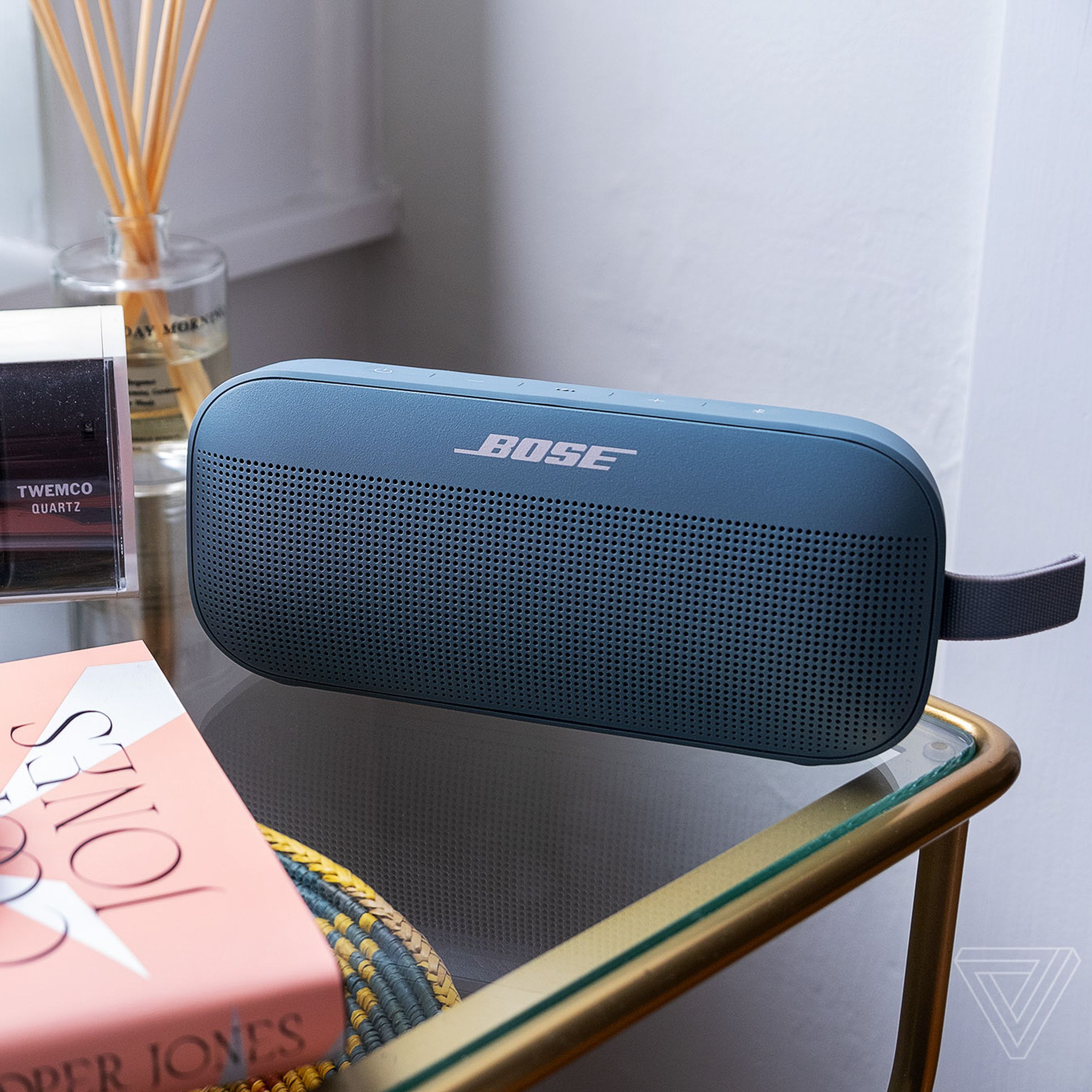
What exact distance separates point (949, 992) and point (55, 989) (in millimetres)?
640

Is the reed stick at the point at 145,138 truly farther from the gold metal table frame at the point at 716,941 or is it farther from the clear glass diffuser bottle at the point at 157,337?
the gold metal table frame at the point at 716,941

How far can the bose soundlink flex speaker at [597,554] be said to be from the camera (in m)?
0.43

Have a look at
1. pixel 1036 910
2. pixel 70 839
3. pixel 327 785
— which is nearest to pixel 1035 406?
pixel 1036 910

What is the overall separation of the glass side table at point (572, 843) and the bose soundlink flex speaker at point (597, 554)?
0.08 ft

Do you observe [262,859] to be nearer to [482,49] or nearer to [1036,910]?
[1036,910]

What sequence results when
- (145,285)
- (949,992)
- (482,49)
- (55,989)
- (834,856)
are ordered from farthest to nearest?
(482,49)
(949,992)
(145,285)
(834,856)
(55,989)

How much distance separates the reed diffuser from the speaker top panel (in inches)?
5.7

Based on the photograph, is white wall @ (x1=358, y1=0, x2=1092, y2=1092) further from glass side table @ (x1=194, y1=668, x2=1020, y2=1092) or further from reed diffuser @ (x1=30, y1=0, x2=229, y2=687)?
reed diffuser @ (x1=30, y1=0, x2=229, y2=687)

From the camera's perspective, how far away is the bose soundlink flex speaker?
1.43 ft

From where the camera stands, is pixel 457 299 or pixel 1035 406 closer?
pixel 1035 406

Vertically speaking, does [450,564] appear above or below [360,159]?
below

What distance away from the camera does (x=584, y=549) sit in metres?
0.45

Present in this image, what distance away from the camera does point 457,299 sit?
3.25 ft

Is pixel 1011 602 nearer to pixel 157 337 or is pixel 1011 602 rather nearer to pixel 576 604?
pixel 576 604
